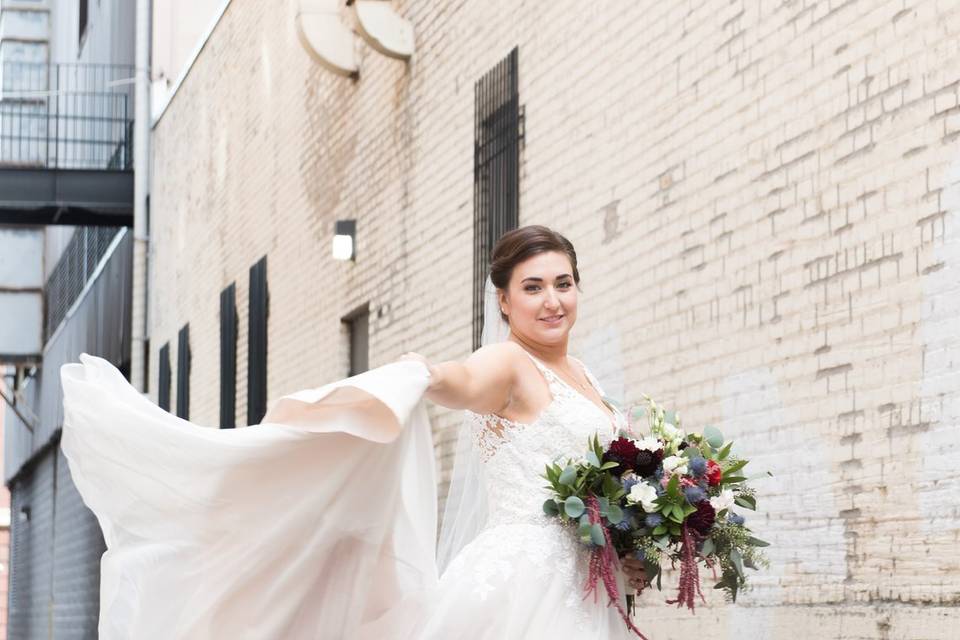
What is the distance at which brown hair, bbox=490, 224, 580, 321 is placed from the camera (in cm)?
491

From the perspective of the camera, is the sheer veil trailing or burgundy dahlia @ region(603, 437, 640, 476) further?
the sheer veil trailing

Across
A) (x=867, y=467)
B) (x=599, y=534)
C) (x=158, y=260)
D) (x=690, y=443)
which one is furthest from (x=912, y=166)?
(x=158, y=260)

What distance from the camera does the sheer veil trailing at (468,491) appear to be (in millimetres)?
5379

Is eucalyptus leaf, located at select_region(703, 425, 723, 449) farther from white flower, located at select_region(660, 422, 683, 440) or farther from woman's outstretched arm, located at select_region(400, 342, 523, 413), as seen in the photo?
woman's outstretched arm, located at select_region(400, 342, 523, 413)

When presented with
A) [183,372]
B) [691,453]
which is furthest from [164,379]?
[691,453]

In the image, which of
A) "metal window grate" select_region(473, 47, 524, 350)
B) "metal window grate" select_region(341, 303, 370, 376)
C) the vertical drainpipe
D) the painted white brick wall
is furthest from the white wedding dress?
the vertical drainpipe

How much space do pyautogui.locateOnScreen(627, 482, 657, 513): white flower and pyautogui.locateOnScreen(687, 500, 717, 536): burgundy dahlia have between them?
14 centimetres

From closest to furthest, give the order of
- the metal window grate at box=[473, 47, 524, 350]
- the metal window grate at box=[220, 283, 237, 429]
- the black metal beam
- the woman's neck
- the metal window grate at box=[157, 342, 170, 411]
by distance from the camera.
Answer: the woman's neck
the metal window grate at box=[473, 47, 524, 350]
the metal window grate at box=[220, 283, 237, 429]
the black metal beam
the metal window grate at box=[157, 342, 170, 411]

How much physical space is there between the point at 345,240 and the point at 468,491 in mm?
8496

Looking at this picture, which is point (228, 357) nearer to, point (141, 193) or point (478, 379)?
point (141, 193)

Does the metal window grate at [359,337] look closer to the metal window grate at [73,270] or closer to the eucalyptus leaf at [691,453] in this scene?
the eucalyptus leaf at [691,453]

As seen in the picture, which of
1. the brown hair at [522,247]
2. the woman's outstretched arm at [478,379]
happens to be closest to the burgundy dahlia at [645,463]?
the woman's outstretched arm at [478,379]

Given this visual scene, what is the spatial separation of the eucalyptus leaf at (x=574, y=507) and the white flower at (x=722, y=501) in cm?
38

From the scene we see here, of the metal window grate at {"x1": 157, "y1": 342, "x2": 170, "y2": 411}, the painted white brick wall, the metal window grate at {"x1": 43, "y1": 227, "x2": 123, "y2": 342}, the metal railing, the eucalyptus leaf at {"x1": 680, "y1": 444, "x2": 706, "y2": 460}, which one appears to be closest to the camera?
the eucalyptus leaf at {"x1": 680, "y1": 444, "x2": 706, "y2": 460}
